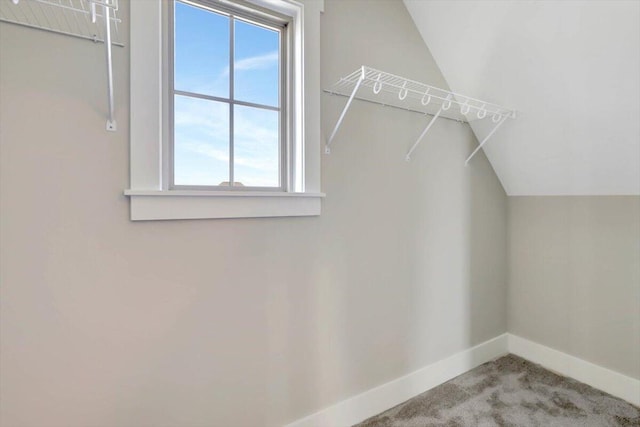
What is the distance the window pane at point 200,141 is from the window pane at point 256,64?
145mm

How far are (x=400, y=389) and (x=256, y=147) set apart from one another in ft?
5.20

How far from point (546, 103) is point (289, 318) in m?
1.84

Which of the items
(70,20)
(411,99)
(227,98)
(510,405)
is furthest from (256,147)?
(510,405)

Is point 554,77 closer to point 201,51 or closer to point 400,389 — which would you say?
point 201,51

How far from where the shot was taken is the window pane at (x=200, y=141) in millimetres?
1291

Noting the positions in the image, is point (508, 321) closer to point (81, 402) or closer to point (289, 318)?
point (289, 318)

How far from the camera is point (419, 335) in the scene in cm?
192

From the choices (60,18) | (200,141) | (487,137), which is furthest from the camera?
(487,137)

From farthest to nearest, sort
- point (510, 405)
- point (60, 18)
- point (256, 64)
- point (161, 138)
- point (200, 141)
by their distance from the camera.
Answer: point (510, 405) < point (256, 64) < point (200, 141) < point (161, 138) < point (60, 18)

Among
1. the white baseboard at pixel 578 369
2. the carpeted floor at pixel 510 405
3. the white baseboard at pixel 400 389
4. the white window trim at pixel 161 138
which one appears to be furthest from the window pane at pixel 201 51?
the white baseboard at pixel 578 369

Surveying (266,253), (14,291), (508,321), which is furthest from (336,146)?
(508,321)

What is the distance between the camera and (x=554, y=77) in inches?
65.1

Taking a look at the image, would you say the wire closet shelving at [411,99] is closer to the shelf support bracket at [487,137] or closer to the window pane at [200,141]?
the shelf support bracket at [487,137]

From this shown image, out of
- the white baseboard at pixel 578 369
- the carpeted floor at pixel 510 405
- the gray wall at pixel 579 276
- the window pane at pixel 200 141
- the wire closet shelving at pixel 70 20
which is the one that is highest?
the wire closet shelving at pixel 70 20
